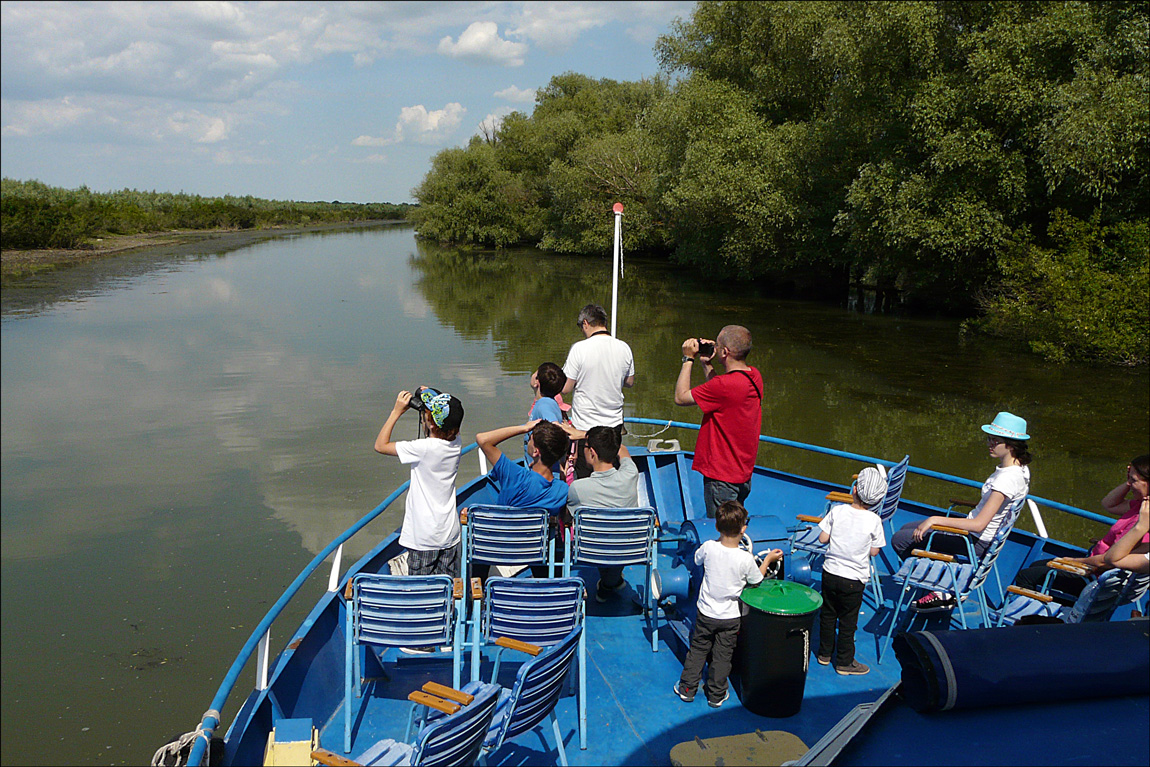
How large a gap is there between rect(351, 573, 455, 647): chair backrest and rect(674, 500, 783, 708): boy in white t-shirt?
1360 millimetres

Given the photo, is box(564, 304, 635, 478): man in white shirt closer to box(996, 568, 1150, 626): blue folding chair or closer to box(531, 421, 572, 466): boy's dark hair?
box(531, 421, 572, 466): boy's dark hair

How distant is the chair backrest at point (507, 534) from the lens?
4.99 metres

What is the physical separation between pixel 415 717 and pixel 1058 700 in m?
2.81

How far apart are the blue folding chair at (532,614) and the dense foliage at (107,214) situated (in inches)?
114

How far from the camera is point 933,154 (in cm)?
2158

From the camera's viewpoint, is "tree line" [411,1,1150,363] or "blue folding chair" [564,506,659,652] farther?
"tree line" [411,1,1150,363]

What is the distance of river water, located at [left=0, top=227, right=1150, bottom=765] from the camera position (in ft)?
23.1

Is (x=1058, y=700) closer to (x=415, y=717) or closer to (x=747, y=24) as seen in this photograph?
(x=415, y=717)

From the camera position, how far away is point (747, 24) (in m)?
31.3

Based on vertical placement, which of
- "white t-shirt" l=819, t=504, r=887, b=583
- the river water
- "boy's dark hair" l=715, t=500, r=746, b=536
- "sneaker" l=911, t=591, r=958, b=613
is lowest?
the river water

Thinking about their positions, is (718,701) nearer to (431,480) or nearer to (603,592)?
(603,592)

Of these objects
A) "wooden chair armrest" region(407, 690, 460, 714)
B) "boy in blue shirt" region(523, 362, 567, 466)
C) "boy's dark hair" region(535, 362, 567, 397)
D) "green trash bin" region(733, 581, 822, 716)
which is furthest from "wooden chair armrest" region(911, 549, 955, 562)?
"wooden chair armrest" region(407, 690, 460, 714)

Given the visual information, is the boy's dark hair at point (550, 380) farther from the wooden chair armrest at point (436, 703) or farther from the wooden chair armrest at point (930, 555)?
the wooden chair armrest at point (436, 703)

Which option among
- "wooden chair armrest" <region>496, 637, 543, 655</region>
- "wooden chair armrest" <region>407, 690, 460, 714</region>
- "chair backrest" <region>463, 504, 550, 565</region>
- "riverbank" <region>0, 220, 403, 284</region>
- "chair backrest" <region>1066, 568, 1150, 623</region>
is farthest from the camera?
"riverbank" <region>0, 220, 403, 284</region>
